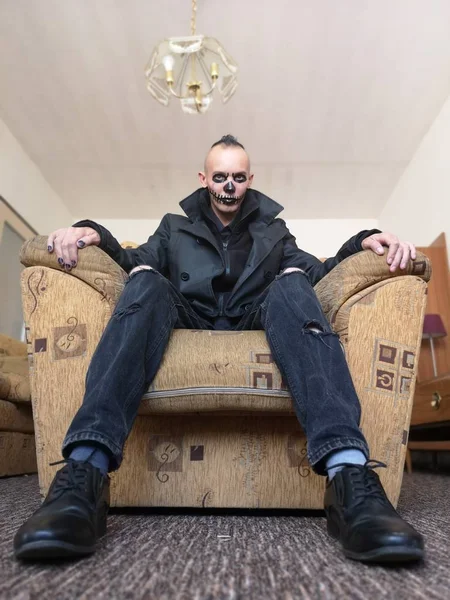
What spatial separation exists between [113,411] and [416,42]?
3312mm

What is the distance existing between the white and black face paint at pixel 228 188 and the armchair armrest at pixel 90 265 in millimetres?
516

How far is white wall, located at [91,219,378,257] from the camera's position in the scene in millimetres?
5969

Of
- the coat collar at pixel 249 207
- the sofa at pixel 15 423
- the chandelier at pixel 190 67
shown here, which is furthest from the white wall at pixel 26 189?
the coat collar at pixel 249 207

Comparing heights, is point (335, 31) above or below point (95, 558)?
above

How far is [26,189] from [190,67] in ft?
8.16

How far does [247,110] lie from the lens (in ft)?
13.0

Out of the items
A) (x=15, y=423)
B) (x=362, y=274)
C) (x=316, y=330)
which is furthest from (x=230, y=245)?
(x=15, y=423)

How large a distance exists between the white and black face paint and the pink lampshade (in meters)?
2.28

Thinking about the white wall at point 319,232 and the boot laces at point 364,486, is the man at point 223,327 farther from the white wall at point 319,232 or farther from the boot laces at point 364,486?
the white wall at point 319,232

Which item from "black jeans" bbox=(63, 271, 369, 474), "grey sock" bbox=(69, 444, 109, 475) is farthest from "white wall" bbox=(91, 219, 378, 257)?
"grey sock" bbox=(69, 444, 109, 475)

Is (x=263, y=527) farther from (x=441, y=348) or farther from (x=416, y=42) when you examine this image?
(x=416, y=42)

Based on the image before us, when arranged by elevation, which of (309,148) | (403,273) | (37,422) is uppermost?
(309,148)

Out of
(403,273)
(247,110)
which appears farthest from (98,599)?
(247,110)

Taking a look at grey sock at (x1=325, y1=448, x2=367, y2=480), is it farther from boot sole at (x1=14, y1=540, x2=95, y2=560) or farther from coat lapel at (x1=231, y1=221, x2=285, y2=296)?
coat lapel at (x1=231, y1=221, x2=285, y2=296)
